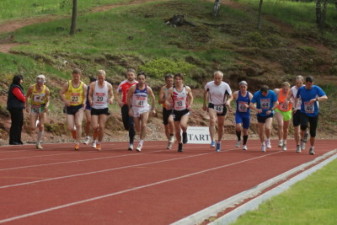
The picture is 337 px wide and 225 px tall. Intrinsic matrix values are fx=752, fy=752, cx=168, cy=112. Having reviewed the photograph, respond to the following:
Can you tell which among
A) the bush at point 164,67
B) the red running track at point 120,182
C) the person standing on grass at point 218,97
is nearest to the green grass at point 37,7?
the bush at point 164,67

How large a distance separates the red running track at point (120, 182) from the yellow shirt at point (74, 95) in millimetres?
1296

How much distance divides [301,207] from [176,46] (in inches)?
1549

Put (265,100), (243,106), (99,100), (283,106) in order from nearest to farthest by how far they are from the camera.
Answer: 1. (99,100)
2. (265,100)
3. (243,106)
4. (283,106)

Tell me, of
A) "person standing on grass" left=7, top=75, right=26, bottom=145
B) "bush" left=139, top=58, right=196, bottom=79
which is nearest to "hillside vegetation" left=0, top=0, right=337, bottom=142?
"bush" left=139, top=58, right=196, bottom=79

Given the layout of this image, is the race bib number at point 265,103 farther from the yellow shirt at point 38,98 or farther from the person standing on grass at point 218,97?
the yellow shirt at point 38,98

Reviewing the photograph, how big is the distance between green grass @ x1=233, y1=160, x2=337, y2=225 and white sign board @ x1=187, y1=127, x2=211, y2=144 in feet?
40.4

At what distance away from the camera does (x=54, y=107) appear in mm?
29625

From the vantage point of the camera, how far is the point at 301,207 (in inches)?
359

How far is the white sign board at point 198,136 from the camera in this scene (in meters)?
24.3

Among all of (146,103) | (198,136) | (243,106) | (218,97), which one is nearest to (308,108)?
(218,97)

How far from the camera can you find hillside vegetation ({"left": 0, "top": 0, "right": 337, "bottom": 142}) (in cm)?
3784

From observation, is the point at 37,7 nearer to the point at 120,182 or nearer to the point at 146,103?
the point at 146,103

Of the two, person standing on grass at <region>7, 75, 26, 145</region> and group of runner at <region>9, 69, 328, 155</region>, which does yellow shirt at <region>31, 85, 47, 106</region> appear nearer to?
group of runner at <region>9, 69, 328, 155</region>

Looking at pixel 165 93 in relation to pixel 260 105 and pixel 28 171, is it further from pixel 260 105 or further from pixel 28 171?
pixel 28 171
